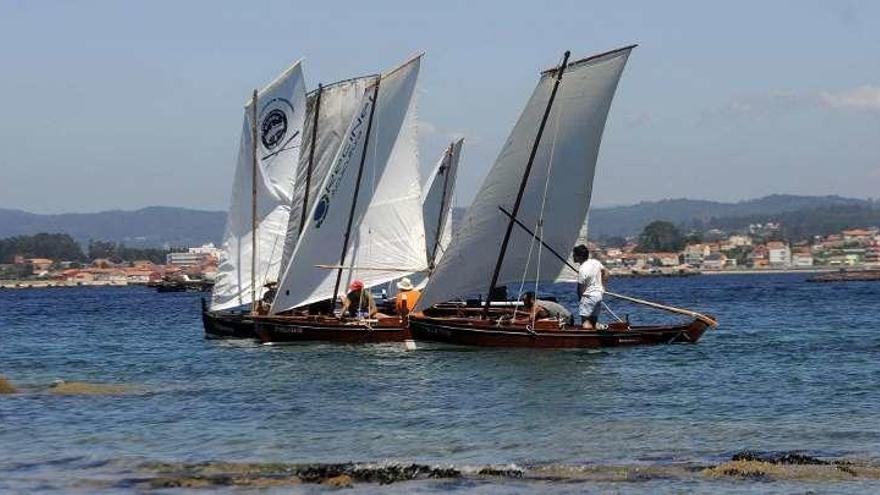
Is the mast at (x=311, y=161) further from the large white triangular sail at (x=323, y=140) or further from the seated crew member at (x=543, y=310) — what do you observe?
the seated crew member at (x=543, y=310)

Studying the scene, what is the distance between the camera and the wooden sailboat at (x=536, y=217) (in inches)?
1758

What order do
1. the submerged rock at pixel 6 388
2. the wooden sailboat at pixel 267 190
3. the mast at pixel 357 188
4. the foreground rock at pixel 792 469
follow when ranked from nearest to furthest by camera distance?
1. the foreground rock at pixel 792 469
2. the submerged rock at pixel 6 388
3. the mast at pixel 357 188
4. the wooden sailboat at pixel 267 190

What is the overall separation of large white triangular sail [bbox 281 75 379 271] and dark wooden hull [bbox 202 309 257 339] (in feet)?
9.19

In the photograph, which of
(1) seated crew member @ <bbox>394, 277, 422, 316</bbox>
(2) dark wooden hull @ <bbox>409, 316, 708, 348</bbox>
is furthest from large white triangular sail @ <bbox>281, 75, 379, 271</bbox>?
(2) dark wooden hull @ <bbox>409, 316, 708, 348</bbox>

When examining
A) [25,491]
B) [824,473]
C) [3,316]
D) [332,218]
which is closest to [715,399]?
[824,473]

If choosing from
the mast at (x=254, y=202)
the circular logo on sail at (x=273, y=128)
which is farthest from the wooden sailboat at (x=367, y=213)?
the circular logo on sail at (x=273, y=128)

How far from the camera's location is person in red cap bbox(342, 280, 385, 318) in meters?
49.8

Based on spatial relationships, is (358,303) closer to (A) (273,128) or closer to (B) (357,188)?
(B) (357,188)

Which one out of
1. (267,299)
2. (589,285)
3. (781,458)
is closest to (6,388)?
(589,285)

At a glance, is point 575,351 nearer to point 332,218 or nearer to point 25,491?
point 332,218

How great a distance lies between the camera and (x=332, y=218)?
51.7 metres

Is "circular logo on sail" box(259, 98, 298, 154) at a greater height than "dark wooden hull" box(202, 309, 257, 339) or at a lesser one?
greater

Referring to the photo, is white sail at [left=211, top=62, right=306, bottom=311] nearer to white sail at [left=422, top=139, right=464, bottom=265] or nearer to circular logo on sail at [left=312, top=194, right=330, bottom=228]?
circular logo on sail at [left=312, top=194, right=330, bottom=228]

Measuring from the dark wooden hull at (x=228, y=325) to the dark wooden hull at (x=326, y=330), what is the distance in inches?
96.0
